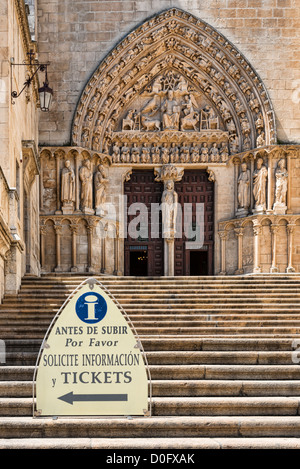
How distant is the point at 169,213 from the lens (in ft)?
62.6

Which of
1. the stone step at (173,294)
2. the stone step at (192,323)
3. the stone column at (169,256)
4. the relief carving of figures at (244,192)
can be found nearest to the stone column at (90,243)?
the stone column at (169,256)

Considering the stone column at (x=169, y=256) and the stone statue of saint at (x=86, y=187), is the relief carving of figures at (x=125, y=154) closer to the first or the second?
the stone statue of saint at (x=86, y=187)

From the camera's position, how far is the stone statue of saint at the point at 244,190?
1881 centimetres

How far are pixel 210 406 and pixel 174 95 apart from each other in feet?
39.2

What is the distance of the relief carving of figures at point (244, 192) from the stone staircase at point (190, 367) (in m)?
5.38

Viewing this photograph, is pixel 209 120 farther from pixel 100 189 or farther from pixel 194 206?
pixel 100 189

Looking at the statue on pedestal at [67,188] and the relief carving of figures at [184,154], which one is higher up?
the relief carving of figures at [184,154]

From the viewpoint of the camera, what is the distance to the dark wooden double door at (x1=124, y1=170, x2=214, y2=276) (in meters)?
19.4

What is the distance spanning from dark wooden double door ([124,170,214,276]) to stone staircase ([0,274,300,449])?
19.1 feet

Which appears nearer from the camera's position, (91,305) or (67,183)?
(91,305)

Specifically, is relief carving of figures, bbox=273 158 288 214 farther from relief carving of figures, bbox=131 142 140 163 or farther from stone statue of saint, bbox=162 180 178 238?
relief carving of figures, bbox=131 142 140 163

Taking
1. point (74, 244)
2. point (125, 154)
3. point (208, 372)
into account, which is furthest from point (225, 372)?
point (125, 154)

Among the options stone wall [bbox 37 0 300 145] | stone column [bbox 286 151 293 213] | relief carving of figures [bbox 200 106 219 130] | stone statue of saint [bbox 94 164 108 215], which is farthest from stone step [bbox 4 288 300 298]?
relief carving of figures [bbox 200 106 219 130]
